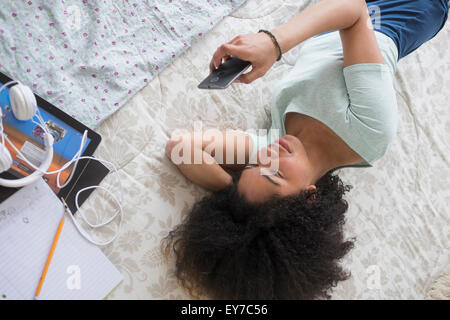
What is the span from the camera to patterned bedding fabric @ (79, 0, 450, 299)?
2.61ft

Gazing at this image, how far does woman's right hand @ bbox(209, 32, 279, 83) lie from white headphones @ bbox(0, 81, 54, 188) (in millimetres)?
397

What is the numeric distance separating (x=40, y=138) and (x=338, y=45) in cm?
81

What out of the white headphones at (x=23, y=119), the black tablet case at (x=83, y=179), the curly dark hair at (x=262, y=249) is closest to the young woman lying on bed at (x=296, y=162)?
the curly dark hair at (x=262, y=249)

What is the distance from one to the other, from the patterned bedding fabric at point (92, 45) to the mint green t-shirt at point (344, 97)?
324mm

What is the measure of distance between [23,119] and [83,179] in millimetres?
183

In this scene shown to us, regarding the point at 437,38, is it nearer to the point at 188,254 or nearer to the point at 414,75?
the point at 414,75

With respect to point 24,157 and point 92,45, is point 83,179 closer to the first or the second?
point 24,157

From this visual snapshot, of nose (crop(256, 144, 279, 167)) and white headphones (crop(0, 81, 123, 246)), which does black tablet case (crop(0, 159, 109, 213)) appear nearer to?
white headphones (crop(0, 81, 123, 246))

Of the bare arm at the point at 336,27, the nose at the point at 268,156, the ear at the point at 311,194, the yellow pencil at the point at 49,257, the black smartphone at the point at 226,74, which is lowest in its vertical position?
the ear at the point at 311,194

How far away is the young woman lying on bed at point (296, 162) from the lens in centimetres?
70

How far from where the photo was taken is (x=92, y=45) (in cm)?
82

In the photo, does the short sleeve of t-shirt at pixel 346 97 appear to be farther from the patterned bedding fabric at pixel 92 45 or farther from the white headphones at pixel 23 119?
the white headphones at pixel 23 119

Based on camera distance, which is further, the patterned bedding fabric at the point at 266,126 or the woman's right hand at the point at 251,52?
the patterned bedding fabric at the point at 266,126
